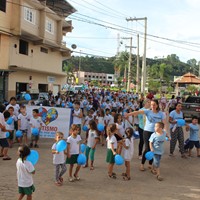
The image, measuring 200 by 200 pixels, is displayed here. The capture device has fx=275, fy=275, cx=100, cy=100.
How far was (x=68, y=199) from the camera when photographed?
4.97 metres

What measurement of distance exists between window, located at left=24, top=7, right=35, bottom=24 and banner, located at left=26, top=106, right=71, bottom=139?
14392 millimetres

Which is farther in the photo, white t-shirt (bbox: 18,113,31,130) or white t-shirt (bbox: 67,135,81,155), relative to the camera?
white t-shirt (bbox: 18,113,31,130)

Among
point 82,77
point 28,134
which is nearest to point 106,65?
point 82,77

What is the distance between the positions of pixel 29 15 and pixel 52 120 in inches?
607

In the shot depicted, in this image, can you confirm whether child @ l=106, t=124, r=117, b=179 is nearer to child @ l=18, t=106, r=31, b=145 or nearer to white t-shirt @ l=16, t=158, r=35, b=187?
white t-shirt @ l=16, t=158, r=35, b=187

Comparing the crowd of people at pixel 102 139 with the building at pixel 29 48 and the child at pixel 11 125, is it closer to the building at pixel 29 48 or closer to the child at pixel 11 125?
the child at pixel 11 125

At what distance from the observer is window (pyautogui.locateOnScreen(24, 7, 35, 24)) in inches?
867

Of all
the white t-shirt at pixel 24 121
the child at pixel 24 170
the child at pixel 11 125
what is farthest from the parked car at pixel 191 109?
the child at pixel 24 170

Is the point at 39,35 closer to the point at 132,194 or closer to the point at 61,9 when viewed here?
the point at 61,9

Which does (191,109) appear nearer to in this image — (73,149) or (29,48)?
(73,149)

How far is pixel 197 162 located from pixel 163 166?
127 centimetres

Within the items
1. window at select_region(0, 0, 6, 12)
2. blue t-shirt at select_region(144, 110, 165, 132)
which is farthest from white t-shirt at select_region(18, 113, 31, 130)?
window at select_region(0, 0, 6, 12)

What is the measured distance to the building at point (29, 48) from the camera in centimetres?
2012

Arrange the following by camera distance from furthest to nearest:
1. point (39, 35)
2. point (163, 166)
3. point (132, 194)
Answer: point (39, 35) < point (163, 166) < point (132, 194)
